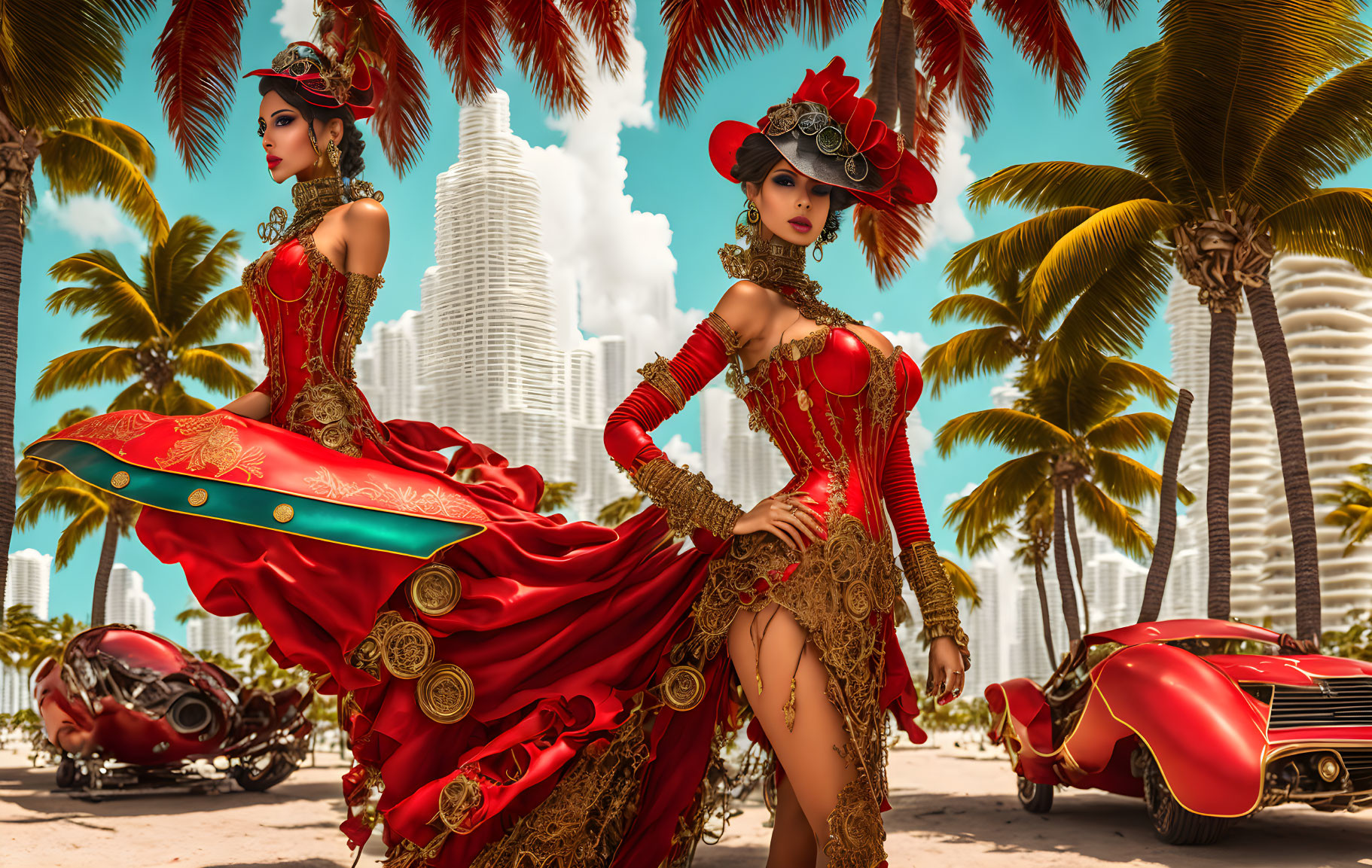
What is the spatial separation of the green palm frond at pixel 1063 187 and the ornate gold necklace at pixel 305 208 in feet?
34.8

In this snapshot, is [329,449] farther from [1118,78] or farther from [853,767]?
[1118,78]

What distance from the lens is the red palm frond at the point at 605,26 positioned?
31.0ft

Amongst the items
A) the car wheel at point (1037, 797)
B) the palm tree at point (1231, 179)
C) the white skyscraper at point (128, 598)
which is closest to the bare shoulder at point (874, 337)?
the car wheel at point (1037, 797)

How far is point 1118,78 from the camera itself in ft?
38.0

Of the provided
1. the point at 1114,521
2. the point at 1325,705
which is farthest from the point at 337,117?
the point at 1114,521

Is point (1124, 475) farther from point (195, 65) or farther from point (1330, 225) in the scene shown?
point (195, 65)

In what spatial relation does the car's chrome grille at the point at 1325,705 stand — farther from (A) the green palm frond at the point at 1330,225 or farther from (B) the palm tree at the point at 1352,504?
(B) the palm tree at the point at 1352,504

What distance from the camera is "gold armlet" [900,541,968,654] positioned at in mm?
3090

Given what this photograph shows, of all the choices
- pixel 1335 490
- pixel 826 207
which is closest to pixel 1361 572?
pixel 1335 490

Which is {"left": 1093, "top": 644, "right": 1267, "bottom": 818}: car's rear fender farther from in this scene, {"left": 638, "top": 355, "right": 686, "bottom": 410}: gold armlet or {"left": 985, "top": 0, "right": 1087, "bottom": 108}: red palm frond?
{"left": 985, "top": 0, "right": 1087, "bottom": 108}: red palm frond

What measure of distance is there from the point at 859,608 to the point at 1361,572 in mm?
31692

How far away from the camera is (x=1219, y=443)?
1144cm

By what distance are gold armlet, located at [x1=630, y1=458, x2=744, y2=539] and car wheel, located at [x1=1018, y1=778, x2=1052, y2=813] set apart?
5.35 meters

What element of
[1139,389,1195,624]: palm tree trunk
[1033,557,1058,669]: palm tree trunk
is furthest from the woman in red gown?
[1033,557,1058,669]: palm tree trunk
